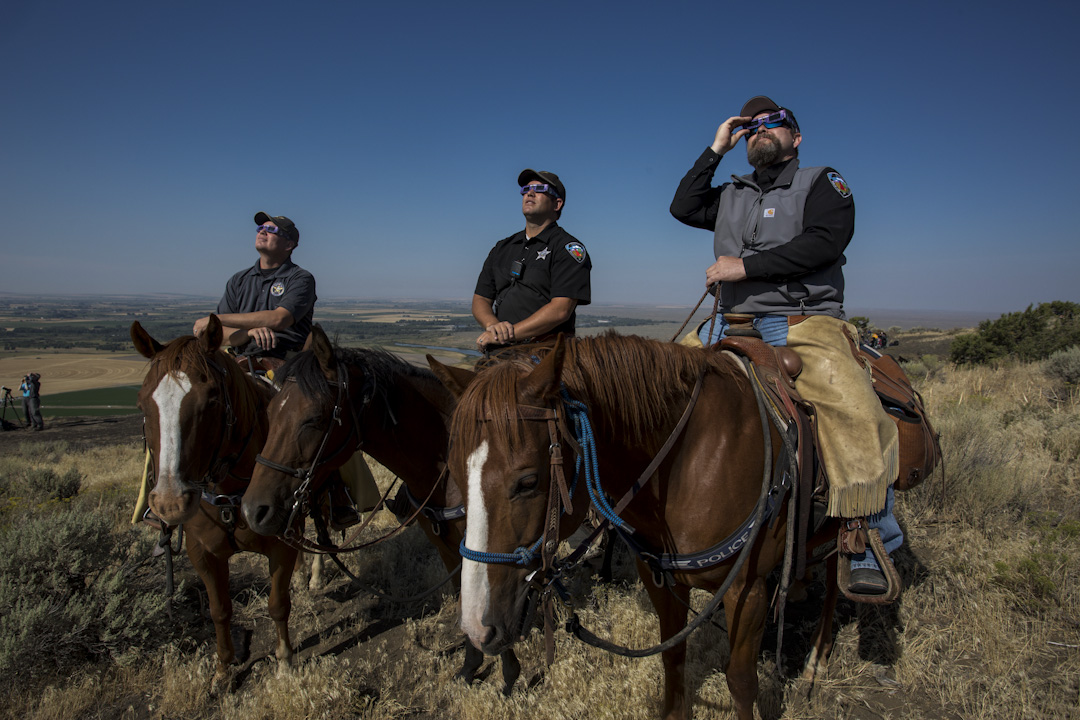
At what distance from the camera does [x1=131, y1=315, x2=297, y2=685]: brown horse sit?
290cm

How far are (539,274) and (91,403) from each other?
4635cm

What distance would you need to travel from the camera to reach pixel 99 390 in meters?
42.2

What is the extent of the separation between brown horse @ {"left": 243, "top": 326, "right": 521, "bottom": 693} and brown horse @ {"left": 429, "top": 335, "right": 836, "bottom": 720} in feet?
3.92

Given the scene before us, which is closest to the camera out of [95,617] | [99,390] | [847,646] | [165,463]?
[165,463]

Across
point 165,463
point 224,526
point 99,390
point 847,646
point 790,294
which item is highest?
point 790,294

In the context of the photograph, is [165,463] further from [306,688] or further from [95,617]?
[95,617]

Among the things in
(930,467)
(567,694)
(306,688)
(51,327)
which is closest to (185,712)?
(306,688)

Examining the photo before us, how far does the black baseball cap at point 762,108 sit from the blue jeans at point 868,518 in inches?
47.2

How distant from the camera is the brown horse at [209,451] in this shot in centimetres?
290

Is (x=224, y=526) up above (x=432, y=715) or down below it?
above

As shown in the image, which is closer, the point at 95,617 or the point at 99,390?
the point at 95,617

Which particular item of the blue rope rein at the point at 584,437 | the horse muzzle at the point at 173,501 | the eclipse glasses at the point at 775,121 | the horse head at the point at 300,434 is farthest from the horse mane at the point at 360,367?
the eclipse glasses at the point at 775,121

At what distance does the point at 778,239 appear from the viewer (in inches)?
115

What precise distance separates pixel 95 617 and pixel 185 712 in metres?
1.12
